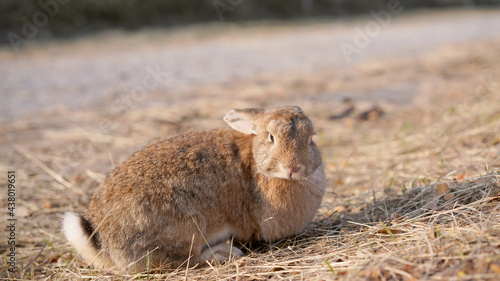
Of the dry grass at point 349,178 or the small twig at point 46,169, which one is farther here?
the small twig at point 46,169

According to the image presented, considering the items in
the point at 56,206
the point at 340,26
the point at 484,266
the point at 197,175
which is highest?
the point at 340,26

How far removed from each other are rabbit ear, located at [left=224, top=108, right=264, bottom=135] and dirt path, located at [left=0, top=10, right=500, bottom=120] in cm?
558

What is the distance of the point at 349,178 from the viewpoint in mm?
5617

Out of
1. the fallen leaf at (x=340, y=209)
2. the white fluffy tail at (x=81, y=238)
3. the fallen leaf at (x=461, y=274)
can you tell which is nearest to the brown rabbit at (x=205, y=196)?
the white fluffy tail at (x=81, y=238)

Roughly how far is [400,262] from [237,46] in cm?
1423

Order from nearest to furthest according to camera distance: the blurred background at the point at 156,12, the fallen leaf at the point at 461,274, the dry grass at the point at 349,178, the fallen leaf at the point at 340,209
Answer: the fallen leaf at the point at 461,274 < the dry grass at the point at 349,178 < the fallen leaf at the point at 340,209 < the blurred background at the point at 156,12

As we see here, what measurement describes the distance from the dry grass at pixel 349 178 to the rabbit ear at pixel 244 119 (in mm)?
978

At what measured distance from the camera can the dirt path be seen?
33.3ft

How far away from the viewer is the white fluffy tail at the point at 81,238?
11.5 ft

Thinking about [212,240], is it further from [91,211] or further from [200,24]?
[200,24]

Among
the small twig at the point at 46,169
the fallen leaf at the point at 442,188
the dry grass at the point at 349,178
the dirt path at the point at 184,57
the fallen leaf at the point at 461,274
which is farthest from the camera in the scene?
the dirt path at the point at 184,57

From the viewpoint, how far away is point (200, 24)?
877 inches

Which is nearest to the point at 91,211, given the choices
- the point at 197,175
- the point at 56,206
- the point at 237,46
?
the point at 197,175

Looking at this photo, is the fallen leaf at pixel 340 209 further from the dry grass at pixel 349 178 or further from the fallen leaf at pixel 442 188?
the fallen leaf at pixel 442 188
